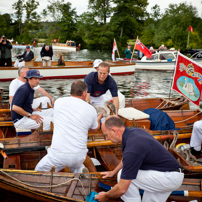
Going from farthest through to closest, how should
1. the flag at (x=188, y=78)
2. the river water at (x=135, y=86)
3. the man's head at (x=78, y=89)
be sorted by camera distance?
1. the river water at (x=135, y=86)
2. the flag at (x=188, y=78)
3. the man's head at (x=78, y=89)

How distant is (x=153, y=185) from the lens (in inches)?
104

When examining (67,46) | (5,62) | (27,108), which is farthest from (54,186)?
(67,46)

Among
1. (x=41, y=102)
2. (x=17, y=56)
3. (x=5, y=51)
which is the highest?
(x=5, y=51)

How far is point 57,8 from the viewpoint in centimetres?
6266

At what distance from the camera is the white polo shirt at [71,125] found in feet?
10.5

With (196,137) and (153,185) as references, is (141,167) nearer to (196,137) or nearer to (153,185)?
(153,185)

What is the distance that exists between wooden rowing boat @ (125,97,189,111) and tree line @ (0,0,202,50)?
28.0 m

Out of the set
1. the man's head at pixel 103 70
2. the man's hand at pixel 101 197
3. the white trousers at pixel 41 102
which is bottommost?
the man's hand at pixel 101 197

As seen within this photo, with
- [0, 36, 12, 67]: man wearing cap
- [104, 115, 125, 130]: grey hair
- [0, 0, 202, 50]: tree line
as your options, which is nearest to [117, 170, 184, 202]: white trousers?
[104, 115, 125, 130]: grey hair

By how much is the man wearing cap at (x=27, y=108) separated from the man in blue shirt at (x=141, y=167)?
8.10 feet

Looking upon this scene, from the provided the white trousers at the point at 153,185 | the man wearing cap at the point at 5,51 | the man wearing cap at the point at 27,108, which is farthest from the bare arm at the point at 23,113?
the man wearing cap at the point at 5,51

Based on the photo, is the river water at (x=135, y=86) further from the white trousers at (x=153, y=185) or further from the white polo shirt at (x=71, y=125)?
the white trousers at (x=153, y=185)

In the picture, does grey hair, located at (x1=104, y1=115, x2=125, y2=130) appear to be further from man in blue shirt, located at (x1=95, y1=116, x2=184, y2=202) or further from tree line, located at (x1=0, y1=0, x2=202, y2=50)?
tree line, located at (x1=0, y1=0, x2=202, y2=50)

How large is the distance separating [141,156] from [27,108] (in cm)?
307
